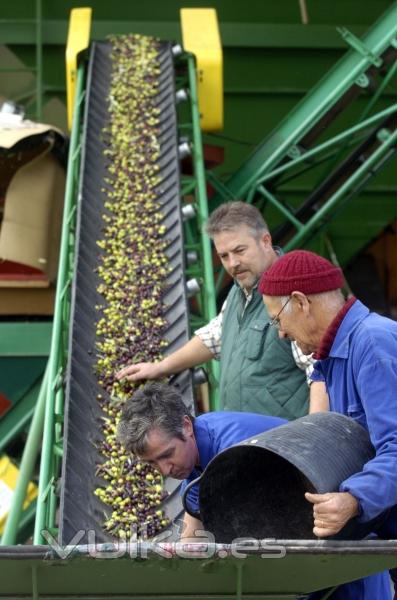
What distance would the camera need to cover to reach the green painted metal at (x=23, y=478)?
6809 millimetres

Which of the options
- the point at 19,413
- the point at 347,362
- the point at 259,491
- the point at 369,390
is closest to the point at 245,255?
the point at 259,491

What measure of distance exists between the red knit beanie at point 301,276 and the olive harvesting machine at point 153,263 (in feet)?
2.57

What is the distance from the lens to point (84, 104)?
8164mm

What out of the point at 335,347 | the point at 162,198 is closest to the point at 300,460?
the point at 335,347

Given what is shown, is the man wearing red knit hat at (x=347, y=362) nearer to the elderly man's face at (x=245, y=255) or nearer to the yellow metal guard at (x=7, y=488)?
the elderly man's face at (x=245, y=255)

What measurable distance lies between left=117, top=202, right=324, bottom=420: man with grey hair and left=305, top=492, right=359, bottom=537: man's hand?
62.1 inches

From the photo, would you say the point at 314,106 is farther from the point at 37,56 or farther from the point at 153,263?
the point at 37,56

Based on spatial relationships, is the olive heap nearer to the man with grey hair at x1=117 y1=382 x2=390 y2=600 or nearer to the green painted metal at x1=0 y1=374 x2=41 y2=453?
the man with grey hair at x1=117 y1=382 x2=390 y2=600

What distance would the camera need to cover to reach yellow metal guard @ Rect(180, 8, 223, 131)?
27.9 ft

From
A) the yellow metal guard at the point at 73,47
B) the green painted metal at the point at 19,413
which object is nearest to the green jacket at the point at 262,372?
the yellow metal guard at the point at 73,47

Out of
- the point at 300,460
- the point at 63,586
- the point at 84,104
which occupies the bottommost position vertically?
the point at 63,586

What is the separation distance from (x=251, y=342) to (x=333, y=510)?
71.5 inches

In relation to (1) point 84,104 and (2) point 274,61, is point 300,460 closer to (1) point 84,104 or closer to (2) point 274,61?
(1) point 84,104

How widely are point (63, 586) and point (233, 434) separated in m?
0.93
